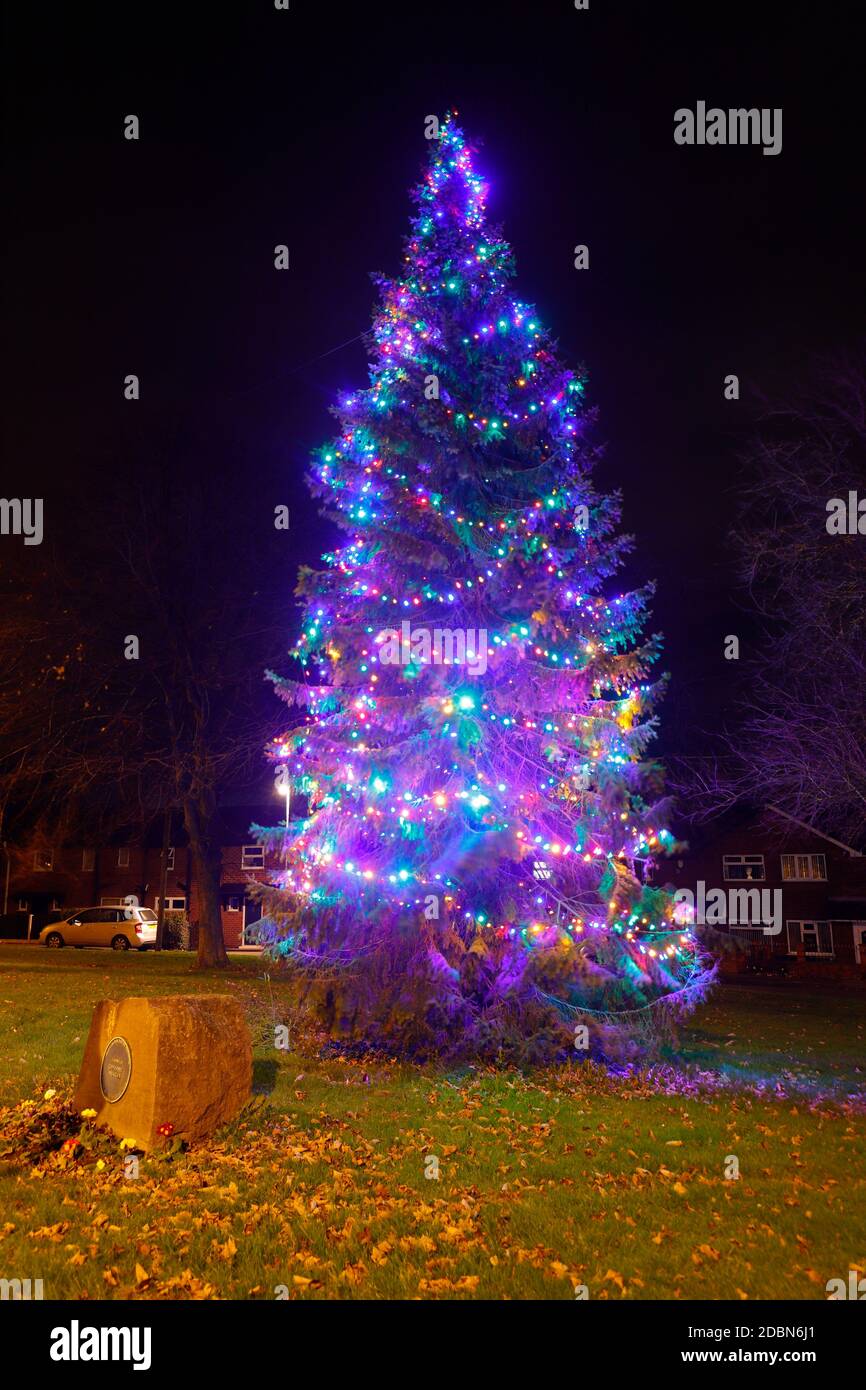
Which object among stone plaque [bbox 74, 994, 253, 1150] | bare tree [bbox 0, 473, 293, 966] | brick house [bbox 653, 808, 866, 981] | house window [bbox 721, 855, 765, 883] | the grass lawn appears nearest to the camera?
the grass lawn

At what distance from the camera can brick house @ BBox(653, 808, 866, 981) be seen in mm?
43469

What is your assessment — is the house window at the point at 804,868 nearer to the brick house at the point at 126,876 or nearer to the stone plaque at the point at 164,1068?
the brick house at the point at 126,876

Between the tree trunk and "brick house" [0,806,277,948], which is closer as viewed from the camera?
the tree trunk

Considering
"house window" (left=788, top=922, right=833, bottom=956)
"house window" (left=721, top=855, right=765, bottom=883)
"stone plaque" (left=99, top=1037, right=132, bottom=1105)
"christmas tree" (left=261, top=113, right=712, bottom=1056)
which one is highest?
"christmas tree" (left=261, top=113, right=712, bottom=1056)

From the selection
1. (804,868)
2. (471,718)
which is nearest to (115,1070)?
(471,718)

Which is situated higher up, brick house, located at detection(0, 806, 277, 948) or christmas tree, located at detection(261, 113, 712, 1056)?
christmas tree, located at detection(261, 113, 712, 1056)

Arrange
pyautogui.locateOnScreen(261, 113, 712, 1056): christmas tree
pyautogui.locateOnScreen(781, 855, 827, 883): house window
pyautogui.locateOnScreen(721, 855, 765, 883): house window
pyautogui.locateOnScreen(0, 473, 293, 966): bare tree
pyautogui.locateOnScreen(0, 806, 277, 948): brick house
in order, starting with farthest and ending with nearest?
1. pyautogui.locateOnScreen(0, 806, 277, 948): brick house
2. pyautogui.locateOnScreen(721, 855, 765, 883): house window
3. pyautogui.locateOnScreen(781, 855, 827, 883): house window
4. pyautogui.locateOnScreen(0, 473, 293, 966): bare tree
5. pyautogui.locateOnScreen(261, 113, 712, 1056): christmas tree

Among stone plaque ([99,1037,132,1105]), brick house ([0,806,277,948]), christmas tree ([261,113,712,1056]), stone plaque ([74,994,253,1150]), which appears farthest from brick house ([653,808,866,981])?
stone plaque ([99,1037,132,1105])

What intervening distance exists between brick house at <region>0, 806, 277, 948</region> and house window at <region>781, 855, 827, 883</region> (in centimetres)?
2619

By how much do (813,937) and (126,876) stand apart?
38594mm

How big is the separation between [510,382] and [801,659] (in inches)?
337

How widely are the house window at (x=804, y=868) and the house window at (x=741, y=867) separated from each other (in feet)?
3.72

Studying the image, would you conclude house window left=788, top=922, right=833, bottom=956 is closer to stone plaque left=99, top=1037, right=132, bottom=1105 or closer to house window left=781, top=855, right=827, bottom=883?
house window left=781, top=855, right=827, bottom=883

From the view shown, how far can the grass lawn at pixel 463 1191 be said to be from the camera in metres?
5.35
